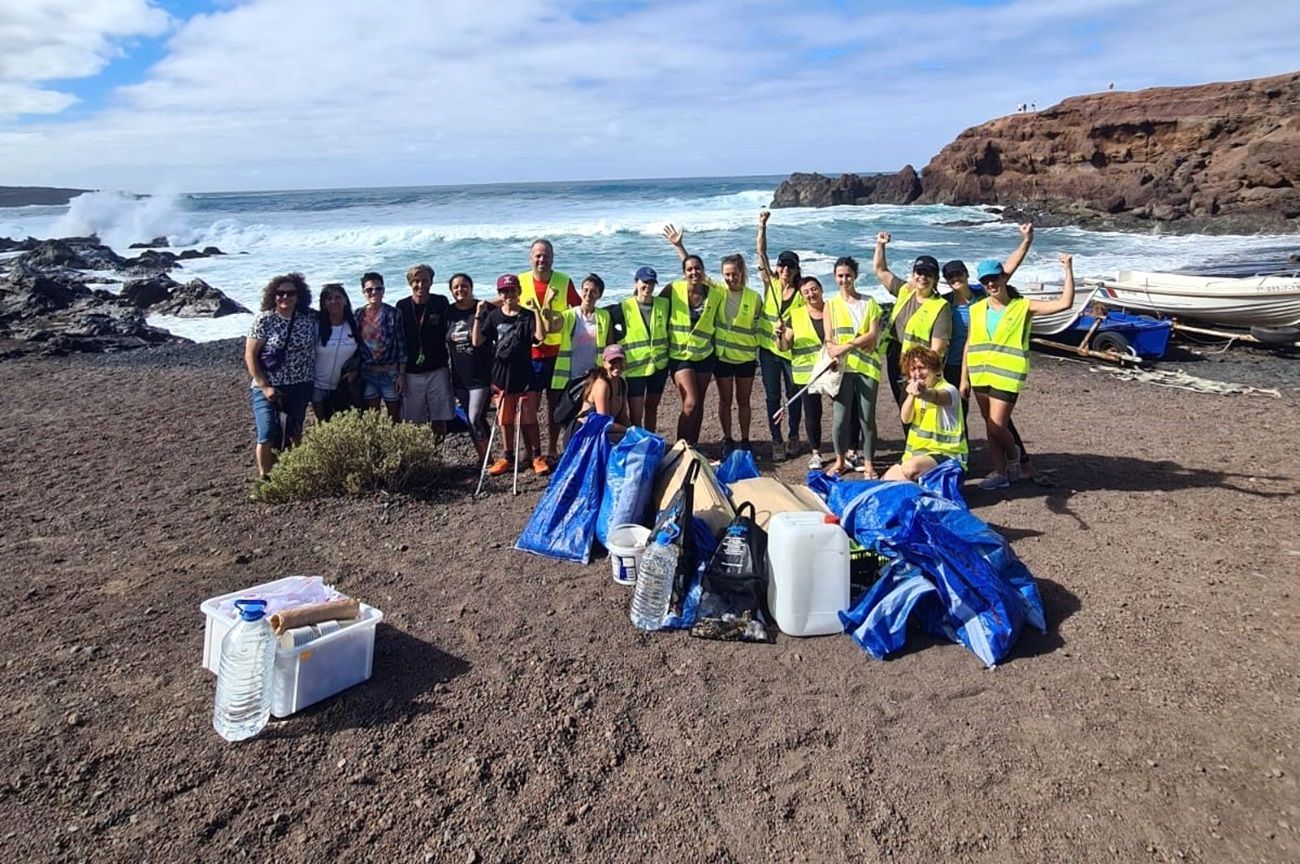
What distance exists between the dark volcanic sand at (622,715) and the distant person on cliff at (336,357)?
3.32ft

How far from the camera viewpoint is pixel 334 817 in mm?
2807

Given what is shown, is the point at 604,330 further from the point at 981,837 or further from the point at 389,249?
the point at 389,249

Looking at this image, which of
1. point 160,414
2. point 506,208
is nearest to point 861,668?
point 160,414

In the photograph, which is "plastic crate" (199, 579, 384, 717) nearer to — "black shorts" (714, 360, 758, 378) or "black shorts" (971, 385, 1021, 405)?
"black shorts" (714, 360, 758, 378)

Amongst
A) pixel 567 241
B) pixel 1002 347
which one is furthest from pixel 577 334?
pixel 567 241

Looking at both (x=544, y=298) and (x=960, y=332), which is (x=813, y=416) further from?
(x=544, y=298)

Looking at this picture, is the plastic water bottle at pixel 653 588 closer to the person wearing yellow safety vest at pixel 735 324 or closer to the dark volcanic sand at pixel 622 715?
the dark volcanic sand at pixel 622 715

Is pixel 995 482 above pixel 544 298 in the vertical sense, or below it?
below

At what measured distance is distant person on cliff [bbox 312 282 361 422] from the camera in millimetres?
5863

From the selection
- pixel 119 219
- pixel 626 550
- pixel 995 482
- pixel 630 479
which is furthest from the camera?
pixel 119 219

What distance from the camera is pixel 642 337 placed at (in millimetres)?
6020

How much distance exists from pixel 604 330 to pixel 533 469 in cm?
124

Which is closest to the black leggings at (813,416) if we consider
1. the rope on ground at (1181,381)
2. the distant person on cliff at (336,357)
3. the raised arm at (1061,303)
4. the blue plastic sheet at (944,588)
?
the raised arm at (1061,303)

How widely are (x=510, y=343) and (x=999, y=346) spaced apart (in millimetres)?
3356
